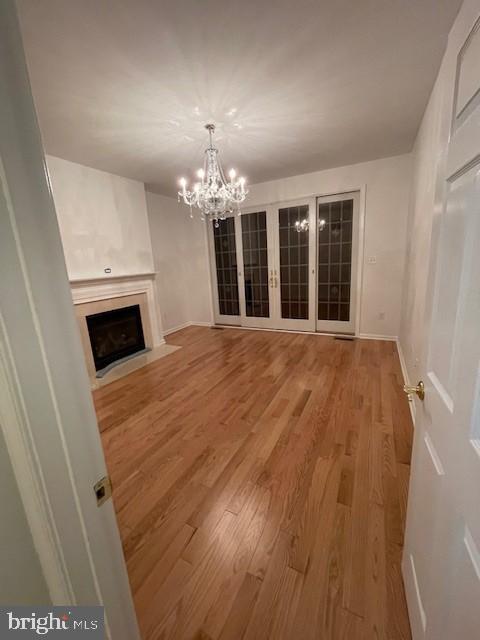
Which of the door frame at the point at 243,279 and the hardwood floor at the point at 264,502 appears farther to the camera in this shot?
the door frame at the point at 243,279

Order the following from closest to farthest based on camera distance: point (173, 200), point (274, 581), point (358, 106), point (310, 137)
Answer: point (274, 581), point (358, 106), point (310, 137), point (173, 200)

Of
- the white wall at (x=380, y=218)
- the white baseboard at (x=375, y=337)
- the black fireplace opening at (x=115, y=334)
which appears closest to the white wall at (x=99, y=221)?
the black fireplace opening at (x=115, y=334)

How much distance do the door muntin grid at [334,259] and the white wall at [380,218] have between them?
253 millimetres

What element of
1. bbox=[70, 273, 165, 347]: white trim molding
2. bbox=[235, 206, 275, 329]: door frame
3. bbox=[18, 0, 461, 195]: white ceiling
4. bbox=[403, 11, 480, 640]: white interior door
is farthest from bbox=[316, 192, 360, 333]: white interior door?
bbox=[403, 11, 480, 640]: white interior door

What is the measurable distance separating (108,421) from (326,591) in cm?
209

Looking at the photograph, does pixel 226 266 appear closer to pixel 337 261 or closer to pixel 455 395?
pixel 337 261

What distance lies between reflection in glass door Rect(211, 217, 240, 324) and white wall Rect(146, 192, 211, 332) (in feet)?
0.70

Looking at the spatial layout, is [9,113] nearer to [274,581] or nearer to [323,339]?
[274,581]

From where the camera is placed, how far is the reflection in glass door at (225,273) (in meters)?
5.12

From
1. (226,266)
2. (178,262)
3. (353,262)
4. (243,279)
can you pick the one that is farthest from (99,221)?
(353,262)

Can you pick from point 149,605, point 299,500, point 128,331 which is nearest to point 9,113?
point 149,605

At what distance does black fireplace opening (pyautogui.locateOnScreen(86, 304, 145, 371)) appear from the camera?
11.7 feet

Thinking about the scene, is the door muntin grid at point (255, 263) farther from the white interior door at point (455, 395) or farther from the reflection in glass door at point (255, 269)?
the white interior door at point (455, 395)

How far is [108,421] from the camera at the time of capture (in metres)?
2.43
